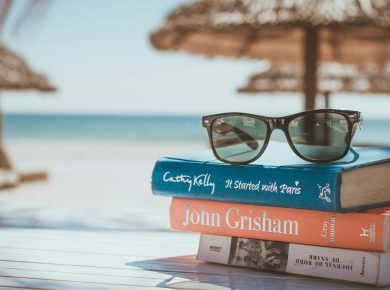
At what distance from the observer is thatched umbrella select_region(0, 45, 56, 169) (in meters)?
7.36

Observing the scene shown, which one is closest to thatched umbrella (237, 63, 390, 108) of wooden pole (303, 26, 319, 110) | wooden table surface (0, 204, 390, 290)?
wooden pole (303, 26, 319, 110)

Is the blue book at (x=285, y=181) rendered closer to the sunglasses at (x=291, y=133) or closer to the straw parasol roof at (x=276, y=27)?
the sunglasses at (x=291, y=133)

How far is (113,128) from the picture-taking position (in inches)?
1268

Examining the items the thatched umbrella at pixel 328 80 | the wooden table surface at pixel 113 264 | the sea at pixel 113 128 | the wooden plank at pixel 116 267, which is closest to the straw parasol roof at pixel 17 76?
the thatched umbrella at pixel 328 80

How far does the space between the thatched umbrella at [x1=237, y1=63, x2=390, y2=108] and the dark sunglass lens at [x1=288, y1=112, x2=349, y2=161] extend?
8.25 m

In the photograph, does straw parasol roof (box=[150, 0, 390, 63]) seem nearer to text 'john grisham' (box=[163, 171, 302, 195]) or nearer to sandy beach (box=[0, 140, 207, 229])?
sandy beach (box=[0, 140, 207, 229])

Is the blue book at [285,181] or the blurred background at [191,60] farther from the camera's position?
the blurred background at [191,60]

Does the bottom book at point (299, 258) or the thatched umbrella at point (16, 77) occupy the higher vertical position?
the thatched umbrella at point (16, 77)

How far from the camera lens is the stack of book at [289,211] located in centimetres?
104

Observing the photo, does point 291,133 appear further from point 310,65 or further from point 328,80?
point 328,80

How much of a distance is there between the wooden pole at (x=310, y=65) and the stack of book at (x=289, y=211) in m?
2.68

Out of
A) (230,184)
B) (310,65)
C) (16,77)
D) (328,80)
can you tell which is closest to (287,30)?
(310,65)

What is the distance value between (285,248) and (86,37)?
1489 inches

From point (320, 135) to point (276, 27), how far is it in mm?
2349
